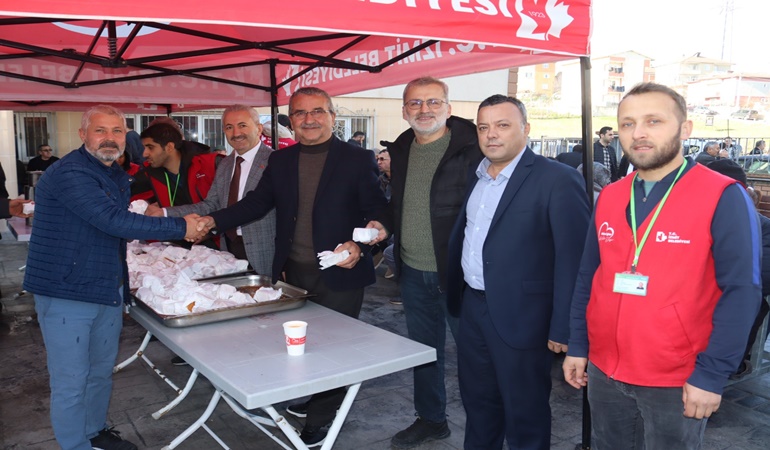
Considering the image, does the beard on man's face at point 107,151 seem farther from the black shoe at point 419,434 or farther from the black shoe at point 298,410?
the black shoe at point 419,434

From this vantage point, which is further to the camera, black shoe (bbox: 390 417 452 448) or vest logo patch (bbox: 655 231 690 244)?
black shoe (bbox: 390 417 452 448)

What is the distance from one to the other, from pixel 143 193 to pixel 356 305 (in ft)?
8.26

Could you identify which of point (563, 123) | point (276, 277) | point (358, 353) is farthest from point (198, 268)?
point (563, 123)

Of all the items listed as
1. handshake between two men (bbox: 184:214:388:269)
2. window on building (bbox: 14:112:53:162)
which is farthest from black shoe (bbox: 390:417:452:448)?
window on building (bbox: 14:112:53:162)

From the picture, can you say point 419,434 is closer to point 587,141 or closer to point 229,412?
point 229,412

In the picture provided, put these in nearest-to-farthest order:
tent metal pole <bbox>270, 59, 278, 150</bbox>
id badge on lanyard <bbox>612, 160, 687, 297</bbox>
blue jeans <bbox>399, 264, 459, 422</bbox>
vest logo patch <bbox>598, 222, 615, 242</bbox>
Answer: id badge on lanyard <bbox>612, 160, 687, 297</bbox> < vest logo patch <bbox>598, 222, 615, 242</bbox> < blue jeans <bbox>399, 264, 459, 422</bbox> < tent metal pole <bbox>270, 59, 278, 150</bbox>

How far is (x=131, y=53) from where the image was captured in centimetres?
446

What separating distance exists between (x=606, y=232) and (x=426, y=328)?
1.38 metres

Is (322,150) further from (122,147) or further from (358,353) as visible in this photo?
(358,353)

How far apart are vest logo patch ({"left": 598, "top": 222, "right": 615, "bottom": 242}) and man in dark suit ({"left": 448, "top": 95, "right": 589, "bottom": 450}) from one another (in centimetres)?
28

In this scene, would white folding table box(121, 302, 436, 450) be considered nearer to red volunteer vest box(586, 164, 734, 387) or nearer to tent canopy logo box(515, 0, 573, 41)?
red volunteer vest box(586, 164, 734, 387)

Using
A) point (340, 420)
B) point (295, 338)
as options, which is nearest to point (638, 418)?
point (340, 420)

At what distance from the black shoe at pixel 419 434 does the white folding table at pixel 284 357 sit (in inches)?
36.0

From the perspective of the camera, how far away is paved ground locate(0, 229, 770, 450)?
3297 millimetres
